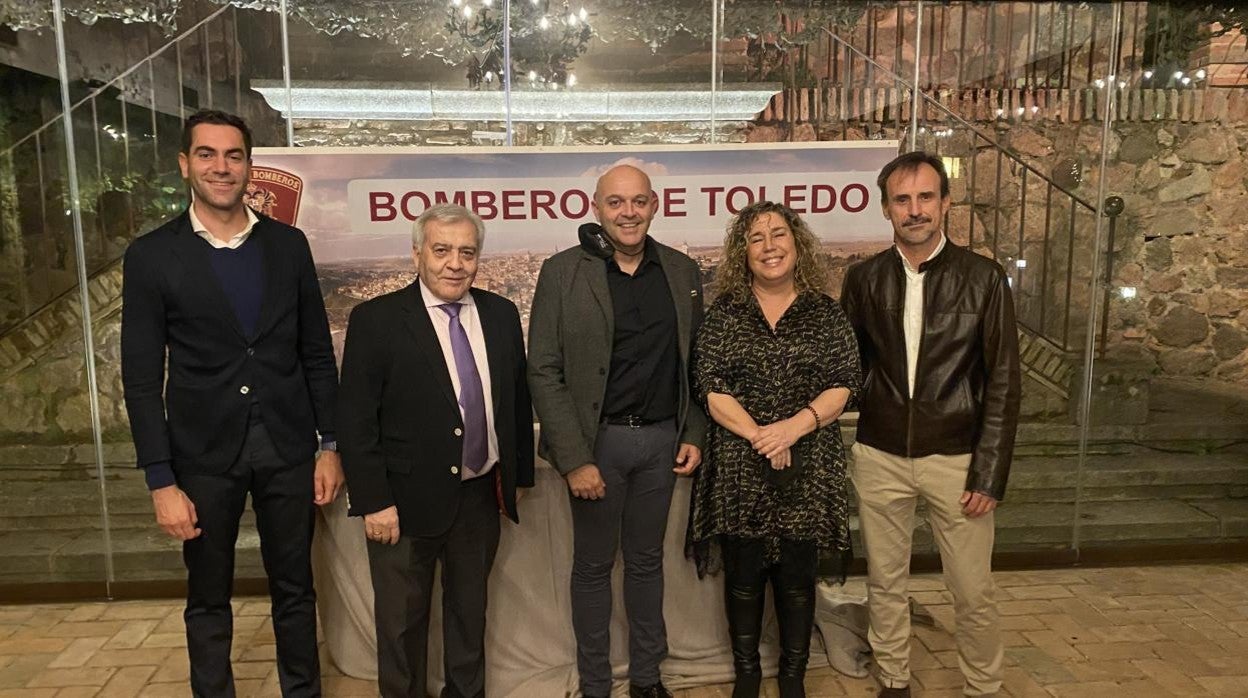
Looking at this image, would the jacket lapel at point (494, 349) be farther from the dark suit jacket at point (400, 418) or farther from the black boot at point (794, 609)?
the black boot at point (794, 609)

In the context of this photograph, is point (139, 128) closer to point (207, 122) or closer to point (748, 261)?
point (207, 122)

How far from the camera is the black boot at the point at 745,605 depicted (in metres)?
2.43

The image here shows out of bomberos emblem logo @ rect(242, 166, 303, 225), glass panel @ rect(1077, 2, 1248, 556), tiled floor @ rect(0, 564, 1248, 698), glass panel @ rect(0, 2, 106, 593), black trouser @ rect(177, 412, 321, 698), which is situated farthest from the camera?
glass panel @ rect(1077, 2, 1248, 556)

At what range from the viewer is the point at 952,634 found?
3.21 m

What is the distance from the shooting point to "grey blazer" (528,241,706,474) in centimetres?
236

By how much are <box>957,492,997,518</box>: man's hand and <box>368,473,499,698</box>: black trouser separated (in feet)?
4.75

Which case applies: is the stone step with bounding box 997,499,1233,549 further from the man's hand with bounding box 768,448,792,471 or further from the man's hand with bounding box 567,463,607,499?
the man's hand with bounding box 567,463,607,499

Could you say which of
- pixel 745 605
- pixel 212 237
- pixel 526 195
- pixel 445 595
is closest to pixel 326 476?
pixel 445 595

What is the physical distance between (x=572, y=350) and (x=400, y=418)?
1.75 feet

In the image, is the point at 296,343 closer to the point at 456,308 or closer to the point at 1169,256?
the point at 456,308

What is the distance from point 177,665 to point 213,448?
136cm

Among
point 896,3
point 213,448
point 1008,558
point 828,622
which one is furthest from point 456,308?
point 1008,558

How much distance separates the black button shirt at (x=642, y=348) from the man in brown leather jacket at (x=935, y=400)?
2.10 ft

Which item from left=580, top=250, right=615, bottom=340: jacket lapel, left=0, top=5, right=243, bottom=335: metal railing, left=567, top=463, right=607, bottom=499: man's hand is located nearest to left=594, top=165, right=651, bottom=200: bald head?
left=580, top=250, right=615, bottom=340: jacket lapel
